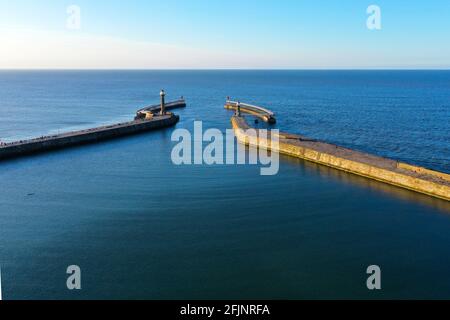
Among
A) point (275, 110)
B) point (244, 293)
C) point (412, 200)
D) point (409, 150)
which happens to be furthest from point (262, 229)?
point (275, 110)

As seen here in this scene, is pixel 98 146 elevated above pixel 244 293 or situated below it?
above

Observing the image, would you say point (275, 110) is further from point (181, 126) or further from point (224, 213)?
point (224, 213)

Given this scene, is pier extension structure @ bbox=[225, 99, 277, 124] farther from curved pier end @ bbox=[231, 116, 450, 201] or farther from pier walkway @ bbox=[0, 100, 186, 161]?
curved pier end @ bbox=[231, 116, 450, 201]

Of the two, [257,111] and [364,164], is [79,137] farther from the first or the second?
[257,111]

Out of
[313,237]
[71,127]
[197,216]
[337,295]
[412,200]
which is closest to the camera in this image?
[337,295]

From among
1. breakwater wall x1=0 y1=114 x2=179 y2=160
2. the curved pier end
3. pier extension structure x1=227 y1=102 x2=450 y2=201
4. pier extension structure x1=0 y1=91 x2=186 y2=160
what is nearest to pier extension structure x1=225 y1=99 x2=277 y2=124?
pier extension structure x1=0 y1=91 x2=186 y2=160

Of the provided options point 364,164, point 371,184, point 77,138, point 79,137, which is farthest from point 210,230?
point 79,137
